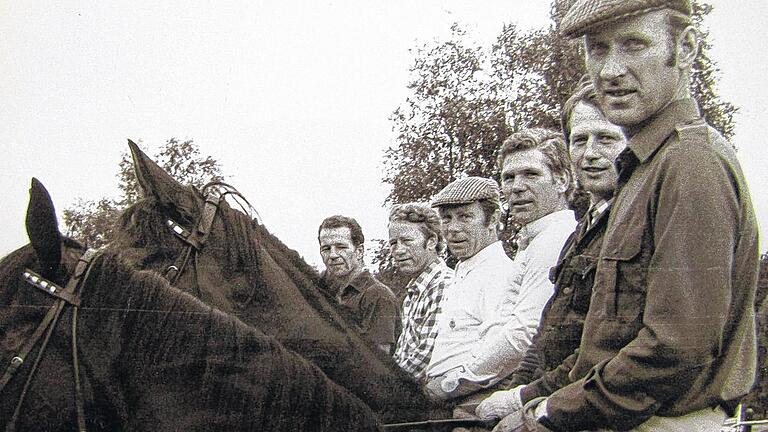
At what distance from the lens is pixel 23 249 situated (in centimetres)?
191

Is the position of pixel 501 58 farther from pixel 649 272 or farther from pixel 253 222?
pixel 649 272

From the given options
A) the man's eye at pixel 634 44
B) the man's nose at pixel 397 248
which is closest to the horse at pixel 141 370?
the man's eye at pixel 634 44

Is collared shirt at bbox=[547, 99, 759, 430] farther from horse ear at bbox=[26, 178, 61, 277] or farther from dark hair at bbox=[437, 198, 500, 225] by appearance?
dark hair at bbox=[437, 198, 500, 225]

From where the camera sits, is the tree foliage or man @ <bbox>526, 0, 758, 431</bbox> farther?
the tree foliage

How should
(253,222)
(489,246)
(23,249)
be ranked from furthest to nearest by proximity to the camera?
(489,246), (253,222), (23,249)

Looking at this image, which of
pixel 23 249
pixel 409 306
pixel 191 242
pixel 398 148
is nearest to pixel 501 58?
pixel 398 148

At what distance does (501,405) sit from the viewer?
1.96m

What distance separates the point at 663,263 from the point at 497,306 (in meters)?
1.18

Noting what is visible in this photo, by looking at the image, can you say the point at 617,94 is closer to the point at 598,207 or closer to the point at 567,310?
the point at 598,207

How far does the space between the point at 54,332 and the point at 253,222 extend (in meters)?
0.87

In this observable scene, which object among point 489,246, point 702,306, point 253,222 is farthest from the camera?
point 489,246

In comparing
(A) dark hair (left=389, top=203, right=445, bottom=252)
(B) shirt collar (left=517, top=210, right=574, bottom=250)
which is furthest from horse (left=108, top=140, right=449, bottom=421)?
(A) dark hair (left=389, top=203, right=445, bottom=252)

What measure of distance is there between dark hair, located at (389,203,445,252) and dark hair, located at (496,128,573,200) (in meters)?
1.69

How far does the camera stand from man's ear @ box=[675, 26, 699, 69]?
5.85ft
